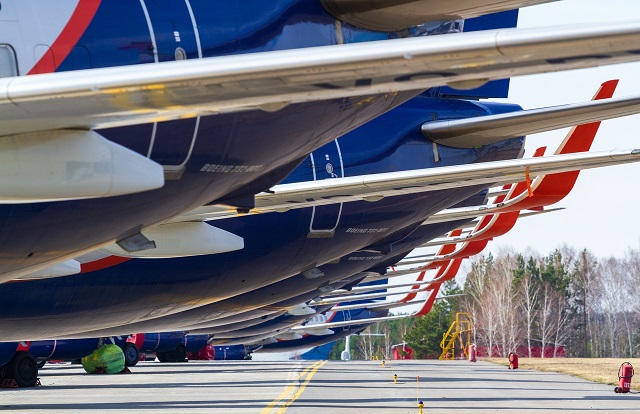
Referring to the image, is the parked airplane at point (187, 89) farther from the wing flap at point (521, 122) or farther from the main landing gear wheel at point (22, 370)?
the main landing gear wheel at point (22, 370)

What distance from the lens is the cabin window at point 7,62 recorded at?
10.5m

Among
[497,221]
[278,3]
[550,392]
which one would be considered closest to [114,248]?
[278,3]

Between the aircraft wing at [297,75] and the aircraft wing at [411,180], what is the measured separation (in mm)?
7888

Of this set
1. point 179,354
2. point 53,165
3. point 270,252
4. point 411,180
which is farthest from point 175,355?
point 53,165

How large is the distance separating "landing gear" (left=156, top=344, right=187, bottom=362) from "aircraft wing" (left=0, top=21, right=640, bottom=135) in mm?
49882

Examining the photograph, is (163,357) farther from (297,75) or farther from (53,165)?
(297,75)

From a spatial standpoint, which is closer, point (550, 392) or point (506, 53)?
point (506, 53)

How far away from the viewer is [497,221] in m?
32.4

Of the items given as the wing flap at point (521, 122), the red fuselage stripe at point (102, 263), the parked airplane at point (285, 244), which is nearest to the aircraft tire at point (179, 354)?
the parked airplane at point (285, 244)

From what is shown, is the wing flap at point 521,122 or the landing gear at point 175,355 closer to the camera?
the wing flap at point 521,122

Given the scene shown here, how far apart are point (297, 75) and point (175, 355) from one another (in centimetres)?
5232

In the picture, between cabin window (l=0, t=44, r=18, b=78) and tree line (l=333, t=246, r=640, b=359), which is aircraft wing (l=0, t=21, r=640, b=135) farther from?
tree line (l=333, t=246, r=640, b=359)

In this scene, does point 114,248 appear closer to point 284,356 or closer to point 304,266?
point 304,266

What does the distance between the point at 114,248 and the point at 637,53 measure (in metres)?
10.2
